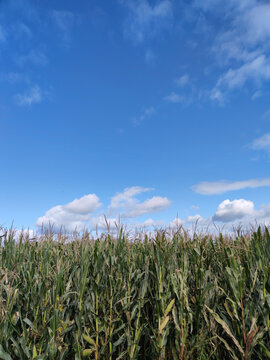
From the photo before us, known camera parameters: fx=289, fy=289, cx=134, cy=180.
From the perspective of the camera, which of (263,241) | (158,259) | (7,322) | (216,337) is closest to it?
(7,322)

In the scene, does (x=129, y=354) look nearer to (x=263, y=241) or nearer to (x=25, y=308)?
(x=25, y=308)

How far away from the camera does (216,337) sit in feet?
Answer: 12.0

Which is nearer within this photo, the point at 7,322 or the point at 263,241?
the point at 7,322

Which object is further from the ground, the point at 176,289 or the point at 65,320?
the point at 176,289

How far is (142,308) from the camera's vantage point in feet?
13.3

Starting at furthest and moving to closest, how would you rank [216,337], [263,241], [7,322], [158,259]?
1. [263,241]
2. [158,259]
3. [216,337]
4. [7,322]

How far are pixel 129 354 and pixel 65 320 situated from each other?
915mm

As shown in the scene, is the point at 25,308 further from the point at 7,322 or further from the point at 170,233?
the point at 170,233

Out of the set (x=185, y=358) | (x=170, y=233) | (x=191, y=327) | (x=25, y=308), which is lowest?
(x=185, y=358)

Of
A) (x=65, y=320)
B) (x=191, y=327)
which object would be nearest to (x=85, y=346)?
(x=65, y=320)

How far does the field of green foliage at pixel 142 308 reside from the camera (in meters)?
3.50

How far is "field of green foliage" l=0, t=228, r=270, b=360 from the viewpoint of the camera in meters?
3.50

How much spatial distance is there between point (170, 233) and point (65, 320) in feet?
6.58

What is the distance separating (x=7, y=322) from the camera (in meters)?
3.43
